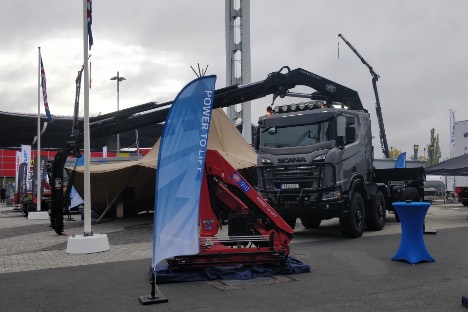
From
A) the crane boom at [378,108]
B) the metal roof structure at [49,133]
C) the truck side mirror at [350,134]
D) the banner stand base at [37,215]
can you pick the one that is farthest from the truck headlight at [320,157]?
the metal roof structure at [49,133]

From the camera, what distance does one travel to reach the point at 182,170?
596 centimetres

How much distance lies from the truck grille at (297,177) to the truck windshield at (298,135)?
2.03ft

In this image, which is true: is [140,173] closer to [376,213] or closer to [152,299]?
[376,213]

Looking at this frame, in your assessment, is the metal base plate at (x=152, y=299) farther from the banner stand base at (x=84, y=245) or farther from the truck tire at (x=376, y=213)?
the truck tire at (x=376, y=213)

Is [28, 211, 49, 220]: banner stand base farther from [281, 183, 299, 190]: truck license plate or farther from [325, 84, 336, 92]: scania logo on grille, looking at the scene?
[325, 84, 336, 92]: scania logo on grille

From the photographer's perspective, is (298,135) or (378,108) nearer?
(298,135)

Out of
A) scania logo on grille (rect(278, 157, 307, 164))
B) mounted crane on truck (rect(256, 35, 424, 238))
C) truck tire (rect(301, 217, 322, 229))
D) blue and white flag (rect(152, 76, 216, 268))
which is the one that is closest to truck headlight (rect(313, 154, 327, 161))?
mounted crane on truck (rect(256, 35, 424, 238))

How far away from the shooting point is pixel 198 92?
20.0 feet

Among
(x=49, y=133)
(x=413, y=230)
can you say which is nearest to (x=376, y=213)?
(x=413, y=230)

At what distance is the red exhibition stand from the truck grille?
268 cm

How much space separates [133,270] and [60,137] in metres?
56.7

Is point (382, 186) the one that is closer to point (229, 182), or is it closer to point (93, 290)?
point (229, 182)

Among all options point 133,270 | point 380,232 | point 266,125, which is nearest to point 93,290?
point 133,270

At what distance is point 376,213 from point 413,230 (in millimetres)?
4874
